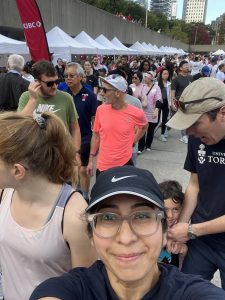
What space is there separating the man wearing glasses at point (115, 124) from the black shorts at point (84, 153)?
0.71m

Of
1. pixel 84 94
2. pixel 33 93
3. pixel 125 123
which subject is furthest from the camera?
pixel 84 94

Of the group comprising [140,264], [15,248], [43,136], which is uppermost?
[43,136]

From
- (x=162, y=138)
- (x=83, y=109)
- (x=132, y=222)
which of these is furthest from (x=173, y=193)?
(x=162, y=138)

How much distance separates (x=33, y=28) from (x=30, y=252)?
15.3 ft

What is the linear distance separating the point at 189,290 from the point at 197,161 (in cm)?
107

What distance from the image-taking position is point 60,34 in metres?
15.3

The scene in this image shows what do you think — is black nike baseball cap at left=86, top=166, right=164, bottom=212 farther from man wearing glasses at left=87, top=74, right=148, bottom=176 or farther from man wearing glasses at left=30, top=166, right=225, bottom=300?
man wearing glasses at left=87, top=74, right=148, bottom=176

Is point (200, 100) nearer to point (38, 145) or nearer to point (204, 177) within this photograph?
point (204, 177)

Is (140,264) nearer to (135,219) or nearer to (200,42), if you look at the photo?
(135,219)

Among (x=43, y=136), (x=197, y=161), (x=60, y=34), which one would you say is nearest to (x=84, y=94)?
(x=197, y=161)

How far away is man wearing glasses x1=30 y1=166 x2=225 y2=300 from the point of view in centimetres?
119

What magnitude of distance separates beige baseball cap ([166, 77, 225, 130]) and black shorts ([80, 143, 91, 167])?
2.84 meters

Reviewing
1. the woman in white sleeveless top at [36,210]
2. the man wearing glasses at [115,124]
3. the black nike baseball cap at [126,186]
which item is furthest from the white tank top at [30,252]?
the man wearing glasses at [115,124]

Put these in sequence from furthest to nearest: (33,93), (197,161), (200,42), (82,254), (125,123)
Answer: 1. (200,42)
2. (125,123)
3. (33,93)
4. (197,161)
5. (82,254)
